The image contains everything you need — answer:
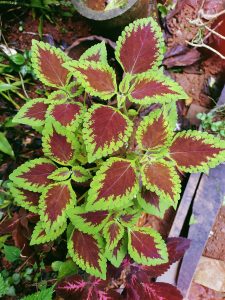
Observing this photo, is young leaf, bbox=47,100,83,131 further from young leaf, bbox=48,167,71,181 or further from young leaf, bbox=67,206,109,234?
young leaf, bbox=67,206,109,234

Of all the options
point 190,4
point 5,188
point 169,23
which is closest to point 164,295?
point 5,188

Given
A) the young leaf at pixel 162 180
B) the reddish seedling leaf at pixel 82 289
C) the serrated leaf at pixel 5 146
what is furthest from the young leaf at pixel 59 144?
the serrated leaf at pixel 5 146

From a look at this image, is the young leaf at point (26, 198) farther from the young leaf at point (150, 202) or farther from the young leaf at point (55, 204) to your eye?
the young leaf at point (150, 202)

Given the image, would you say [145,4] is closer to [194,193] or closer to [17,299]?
[194,193]

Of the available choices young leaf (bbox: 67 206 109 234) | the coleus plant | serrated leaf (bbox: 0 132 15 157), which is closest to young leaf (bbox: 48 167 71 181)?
the coleus plant

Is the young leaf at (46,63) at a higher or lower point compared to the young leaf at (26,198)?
higher

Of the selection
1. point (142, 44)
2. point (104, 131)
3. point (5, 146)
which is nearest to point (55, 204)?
point (104, 131)

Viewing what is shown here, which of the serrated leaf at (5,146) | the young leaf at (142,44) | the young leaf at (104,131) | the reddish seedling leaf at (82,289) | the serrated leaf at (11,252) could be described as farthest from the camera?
Answer: the serrated leaf at (5,146)

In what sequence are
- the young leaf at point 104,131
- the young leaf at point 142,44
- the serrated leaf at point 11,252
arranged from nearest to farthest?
1. the young leaf at point 104,131
2. the young leaf at point 142,44
3. the serrated leaf at point 11,252
